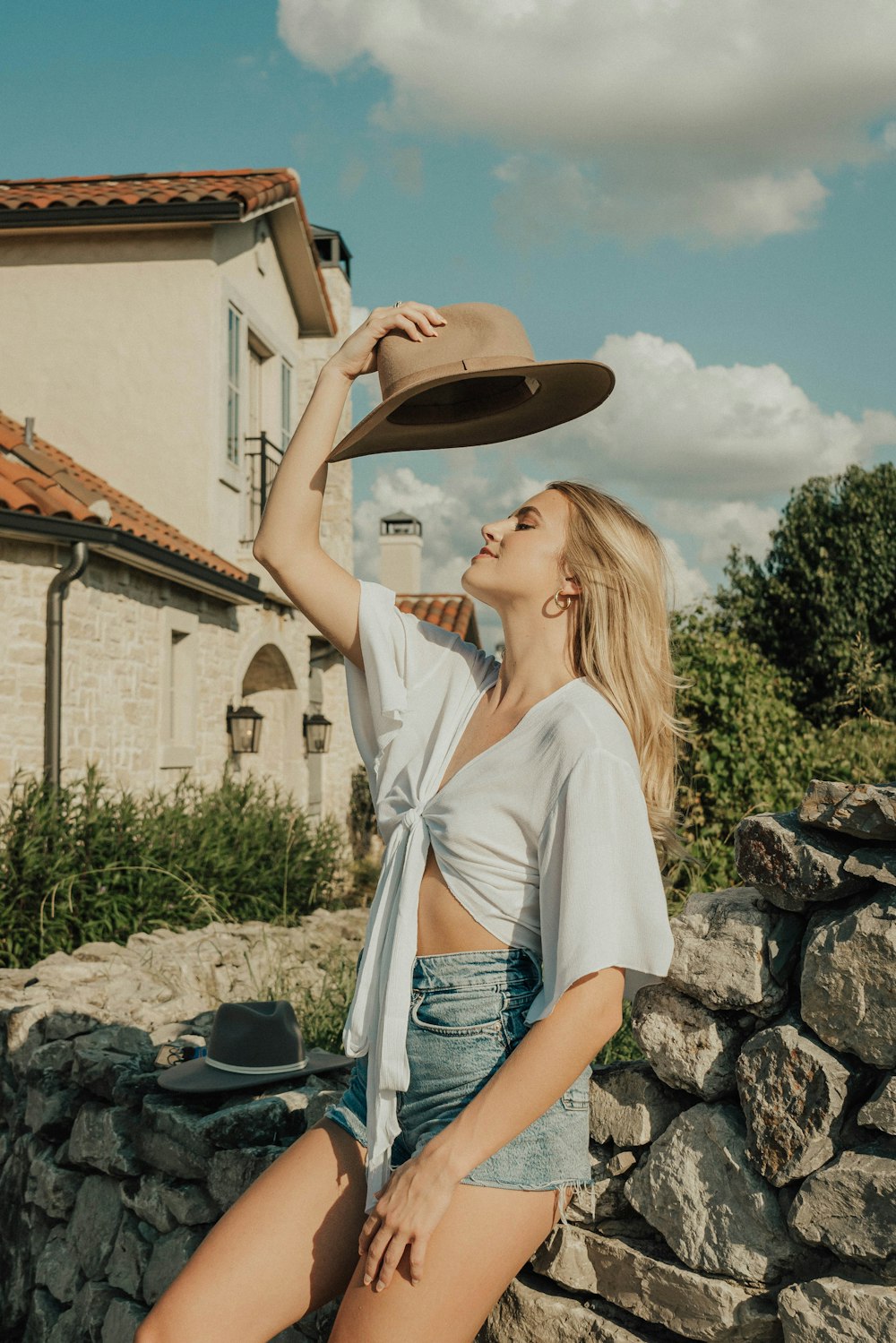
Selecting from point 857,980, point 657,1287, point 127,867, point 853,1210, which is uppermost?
point 857,980

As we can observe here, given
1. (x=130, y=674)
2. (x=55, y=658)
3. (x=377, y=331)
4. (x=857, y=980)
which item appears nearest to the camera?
(x=857, y=980)

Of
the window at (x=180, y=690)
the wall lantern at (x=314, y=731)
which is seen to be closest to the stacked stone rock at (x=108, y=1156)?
the window at (x=180, y=690)

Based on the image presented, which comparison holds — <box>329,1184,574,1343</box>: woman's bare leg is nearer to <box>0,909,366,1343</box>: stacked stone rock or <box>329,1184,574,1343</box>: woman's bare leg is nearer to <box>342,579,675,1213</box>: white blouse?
<box>342,579,675,1213</box>: white blouse

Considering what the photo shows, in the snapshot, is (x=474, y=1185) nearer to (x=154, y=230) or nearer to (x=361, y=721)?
(x=361, y=721)

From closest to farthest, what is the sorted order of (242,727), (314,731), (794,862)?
1. (794,862)
2. (242,727)
3. (314,731)

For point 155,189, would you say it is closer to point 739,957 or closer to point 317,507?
point 317,507

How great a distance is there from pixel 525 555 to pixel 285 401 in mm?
12488

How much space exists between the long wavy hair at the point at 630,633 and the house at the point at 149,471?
630cm

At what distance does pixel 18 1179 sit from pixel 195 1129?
1390 millimetres

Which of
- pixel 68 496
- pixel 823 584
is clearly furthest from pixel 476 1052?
pixel 823 584

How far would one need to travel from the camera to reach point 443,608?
1889 centimetres

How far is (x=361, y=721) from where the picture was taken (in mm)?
2373

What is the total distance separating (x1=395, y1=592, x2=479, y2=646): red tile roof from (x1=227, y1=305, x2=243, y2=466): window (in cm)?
556

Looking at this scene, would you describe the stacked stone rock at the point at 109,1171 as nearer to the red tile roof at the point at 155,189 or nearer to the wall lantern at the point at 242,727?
the wall lantern at the point at 242,727
